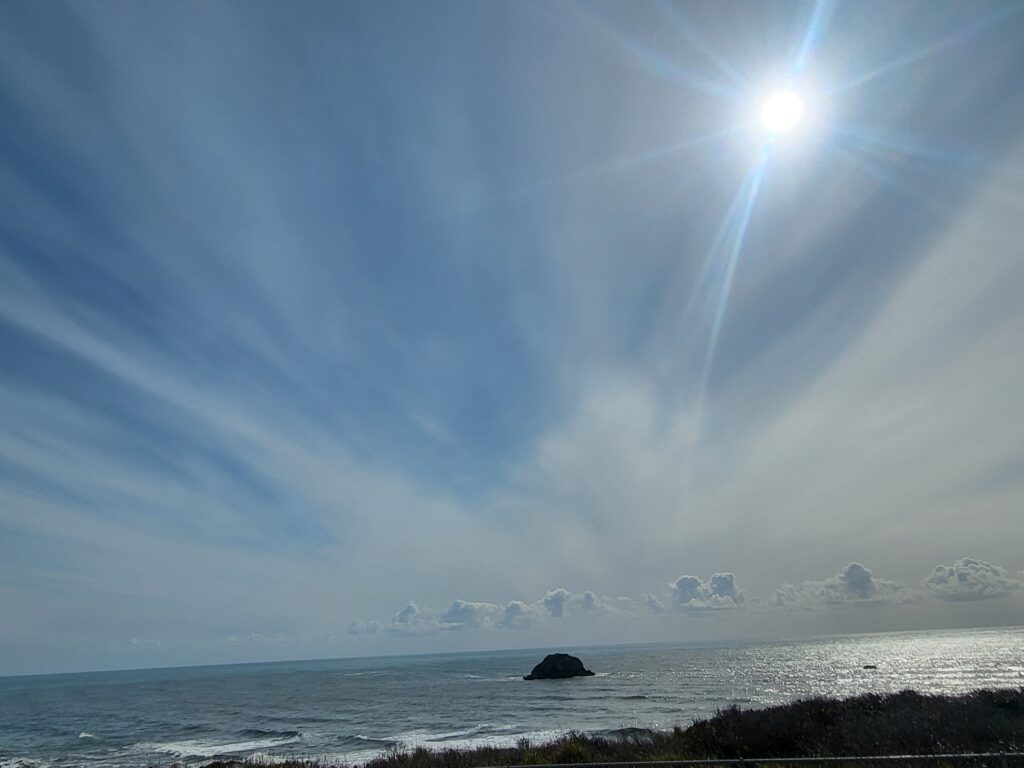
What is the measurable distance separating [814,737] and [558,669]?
79855 mm

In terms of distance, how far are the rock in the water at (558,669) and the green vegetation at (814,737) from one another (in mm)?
74456

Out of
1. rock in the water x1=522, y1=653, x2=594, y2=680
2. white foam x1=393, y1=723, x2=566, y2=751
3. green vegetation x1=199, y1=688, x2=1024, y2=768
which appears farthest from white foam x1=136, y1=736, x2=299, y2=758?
rock in the water x1=522, y1=653, x2=594, y2=680

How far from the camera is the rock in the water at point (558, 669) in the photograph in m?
89.8

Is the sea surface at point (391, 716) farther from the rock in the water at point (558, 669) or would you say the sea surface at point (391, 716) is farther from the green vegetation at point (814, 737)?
the rock in the water at point (558, 669)

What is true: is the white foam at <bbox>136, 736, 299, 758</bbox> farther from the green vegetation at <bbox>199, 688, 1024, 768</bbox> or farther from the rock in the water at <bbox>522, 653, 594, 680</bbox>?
the rock in the water at <bbox>522, 653, 594, 680</bbox>

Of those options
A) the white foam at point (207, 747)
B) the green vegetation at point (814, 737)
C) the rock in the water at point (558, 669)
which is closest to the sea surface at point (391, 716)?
the white foam at point (207, 747)

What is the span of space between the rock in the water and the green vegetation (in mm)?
74456

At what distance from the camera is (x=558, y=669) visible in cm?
9031

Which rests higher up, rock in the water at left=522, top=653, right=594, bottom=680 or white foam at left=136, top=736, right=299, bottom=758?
white foam at left=136, top=736, right=299, bottom=758

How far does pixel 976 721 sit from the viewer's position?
18109 mm

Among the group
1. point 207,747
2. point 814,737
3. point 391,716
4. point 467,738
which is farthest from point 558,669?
point 814,737

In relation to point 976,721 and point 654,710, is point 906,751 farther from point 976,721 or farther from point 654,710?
point 654,710

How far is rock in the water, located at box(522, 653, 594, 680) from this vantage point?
8975 cm

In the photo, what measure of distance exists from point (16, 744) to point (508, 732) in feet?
123
